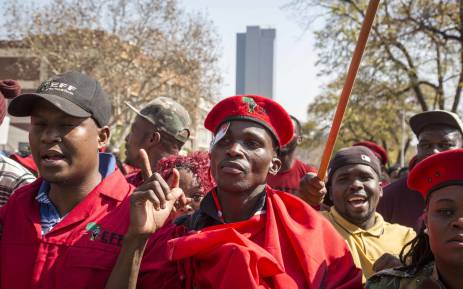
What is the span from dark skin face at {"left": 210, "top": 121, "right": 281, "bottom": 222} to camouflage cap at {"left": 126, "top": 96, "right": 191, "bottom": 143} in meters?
1.73

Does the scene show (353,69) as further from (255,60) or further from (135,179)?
(255,60)

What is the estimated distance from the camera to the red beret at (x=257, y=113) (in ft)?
9.63

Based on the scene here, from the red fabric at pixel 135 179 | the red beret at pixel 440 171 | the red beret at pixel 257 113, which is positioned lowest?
the red fabric at pixel 135 179

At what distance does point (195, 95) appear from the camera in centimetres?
2689

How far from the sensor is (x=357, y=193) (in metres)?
3.77

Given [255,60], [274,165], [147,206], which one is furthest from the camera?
[255,60]

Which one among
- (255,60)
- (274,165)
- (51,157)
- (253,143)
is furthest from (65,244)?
(255,60)

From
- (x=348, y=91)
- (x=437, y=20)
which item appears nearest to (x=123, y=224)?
(x=348, y=91)

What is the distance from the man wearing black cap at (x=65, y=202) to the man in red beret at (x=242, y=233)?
168 millimetres

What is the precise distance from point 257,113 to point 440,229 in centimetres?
103

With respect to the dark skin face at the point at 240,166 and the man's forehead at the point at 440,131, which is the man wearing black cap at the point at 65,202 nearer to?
the dark skin face at the point at 240,166

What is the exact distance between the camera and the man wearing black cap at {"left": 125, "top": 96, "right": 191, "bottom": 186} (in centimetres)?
459

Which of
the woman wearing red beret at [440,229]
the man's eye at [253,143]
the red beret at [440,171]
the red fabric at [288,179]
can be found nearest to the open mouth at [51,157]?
the man's eye at [253,143]

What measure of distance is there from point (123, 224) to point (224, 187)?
536mm
